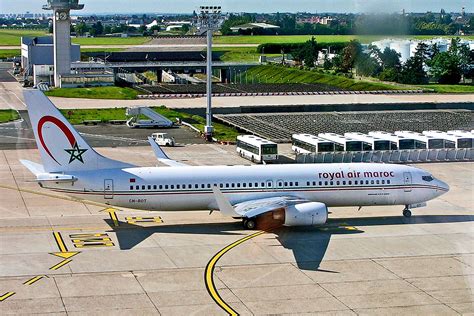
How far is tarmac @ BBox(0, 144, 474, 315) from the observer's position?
34.2 metres

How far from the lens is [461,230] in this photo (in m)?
47.1

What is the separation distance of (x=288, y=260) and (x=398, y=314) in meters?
8.86

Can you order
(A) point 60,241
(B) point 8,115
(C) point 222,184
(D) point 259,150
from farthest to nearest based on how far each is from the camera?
(B) point 8,115
(D) point 259,150
(C) point 222,184
(A) point 60,241

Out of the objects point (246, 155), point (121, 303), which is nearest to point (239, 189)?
point (121, 303)

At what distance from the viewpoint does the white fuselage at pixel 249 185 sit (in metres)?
46.9

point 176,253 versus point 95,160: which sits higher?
point 95,160

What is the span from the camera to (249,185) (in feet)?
159

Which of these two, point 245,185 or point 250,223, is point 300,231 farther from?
point 245,185

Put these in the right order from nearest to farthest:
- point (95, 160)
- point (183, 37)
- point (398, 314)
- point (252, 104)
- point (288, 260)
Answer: point (398, 314), point (288, 260), point (95, 160), point (252, 104), point (183, 37)

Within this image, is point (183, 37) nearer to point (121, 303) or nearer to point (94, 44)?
point (94, 44)

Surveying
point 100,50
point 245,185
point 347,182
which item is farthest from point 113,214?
point 100,50

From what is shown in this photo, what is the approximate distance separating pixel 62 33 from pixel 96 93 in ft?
48.9

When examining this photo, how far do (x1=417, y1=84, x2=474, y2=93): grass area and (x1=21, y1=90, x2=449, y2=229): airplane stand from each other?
3315 inches

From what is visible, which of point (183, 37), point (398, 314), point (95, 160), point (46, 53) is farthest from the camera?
point (183, 37)
